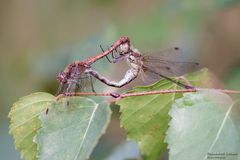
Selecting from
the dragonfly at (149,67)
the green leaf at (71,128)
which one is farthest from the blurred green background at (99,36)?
the green leaf at (71,128)

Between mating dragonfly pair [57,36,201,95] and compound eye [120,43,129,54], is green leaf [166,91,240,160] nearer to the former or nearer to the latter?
mating dragonfly pair [57,36,201,95]

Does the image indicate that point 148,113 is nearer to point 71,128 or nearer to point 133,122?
point 133,122

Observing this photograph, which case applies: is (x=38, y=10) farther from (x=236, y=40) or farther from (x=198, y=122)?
(x=198, y=122)

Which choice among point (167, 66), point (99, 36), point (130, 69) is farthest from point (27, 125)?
point (99, 36)

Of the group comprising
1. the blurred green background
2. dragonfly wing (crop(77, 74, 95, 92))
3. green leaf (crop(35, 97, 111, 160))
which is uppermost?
dragonfly wing (crop(77, 74, 95, 92))

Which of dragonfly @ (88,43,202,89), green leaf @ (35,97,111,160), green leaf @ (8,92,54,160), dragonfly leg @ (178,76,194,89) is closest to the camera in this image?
green leaf @ (35,97,111,160)

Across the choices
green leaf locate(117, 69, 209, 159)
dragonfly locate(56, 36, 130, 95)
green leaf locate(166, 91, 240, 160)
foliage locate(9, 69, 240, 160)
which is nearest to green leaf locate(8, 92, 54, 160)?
foliage locate(9, 69, 240, 160)
